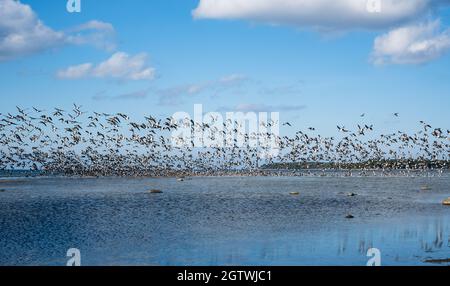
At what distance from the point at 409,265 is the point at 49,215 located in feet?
142

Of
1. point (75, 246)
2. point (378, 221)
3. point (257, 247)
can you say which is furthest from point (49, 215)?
point (378, 221)

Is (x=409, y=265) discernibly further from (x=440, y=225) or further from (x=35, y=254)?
(x=35, y=254)

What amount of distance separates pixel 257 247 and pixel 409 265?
10558 millimetres

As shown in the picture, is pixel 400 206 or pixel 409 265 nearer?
pixel 409 265

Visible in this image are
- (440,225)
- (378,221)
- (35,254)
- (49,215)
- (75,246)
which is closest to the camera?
(35,254)

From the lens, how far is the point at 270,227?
44.9m

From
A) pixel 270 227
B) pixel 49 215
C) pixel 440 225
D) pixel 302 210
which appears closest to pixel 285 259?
pixel 270 227

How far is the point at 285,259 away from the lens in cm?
2984

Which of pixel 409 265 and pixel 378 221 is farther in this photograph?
pixel 378 221

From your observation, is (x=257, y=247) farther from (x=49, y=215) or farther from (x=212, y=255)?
(x=49, y=215)
